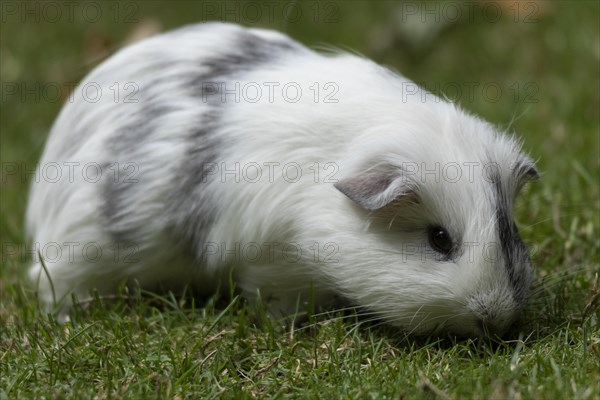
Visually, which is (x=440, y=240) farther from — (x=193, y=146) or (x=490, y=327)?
(x=193, y=146)

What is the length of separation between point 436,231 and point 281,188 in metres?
0.67

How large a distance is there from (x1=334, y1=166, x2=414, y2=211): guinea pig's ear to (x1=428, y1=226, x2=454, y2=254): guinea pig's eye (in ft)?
0.59

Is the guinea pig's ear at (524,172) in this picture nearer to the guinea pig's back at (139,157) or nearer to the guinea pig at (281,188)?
the guinea pig at (281,188)

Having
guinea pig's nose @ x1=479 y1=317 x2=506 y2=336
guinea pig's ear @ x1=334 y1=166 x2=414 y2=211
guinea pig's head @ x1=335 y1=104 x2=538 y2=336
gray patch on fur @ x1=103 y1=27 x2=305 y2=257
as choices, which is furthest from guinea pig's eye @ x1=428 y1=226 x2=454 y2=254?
gray patch on fur @ x1=103 y1=27 x2=305 y2=257

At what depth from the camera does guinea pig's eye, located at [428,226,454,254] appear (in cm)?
360

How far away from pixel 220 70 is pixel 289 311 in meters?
1.14

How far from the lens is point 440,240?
3615 mm

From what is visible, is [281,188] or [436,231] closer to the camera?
[436,231]

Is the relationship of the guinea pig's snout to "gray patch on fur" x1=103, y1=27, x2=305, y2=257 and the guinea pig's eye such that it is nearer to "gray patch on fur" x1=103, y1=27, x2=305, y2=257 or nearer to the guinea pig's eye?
the guinea pig's eye

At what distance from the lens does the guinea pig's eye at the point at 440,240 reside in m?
3.60

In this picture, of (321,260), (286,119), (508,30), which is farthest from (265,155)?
(508,30)

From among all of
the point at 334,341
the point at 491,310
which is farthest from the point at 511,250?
the point at 334,341

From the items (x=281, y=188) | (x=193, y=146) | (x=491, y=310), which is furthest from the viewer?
(x=193, y=146)

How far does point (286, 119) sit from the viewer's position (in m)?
3.92
